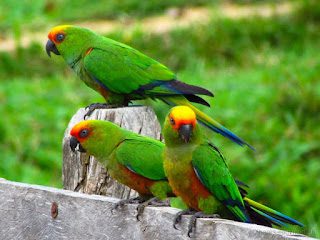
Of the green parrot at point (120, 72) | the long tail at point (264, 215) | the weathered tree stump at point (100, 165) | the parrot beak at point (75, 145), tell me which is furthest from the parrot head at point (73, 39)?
the long tail at point (264, 215)

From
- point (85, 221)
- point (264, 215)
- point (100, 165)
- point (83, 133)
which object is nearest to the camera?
point (85, 221)

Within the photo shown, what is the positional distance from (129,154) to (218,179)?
0.36m

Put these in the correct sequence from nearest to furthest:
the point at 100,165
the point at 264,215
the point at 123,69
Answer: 1. the point at 264,215
2. the point at 100,165
3. the point at 123,69

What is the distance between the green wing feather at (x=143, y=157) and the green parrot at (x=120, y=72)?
705mm

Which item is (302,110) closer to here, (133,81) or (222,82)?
(222,82)

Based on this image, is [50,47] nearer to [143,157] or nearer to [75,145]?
[75,145]

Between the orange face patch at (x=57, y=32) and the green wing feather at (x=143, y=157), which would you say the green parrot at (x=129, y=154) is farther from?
the orange face patch at (x=57, y=32)

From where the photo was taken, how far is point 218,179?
3158 millimetres

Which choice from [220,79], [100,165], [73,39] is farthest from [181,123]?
[220,79]

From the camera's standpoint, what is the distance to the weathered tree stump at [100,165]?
11.3 ft

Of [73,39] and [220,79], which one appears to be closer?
[73,39]

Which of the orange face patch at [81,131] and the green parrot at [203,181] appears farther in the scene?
the orange face patch at [81,131]

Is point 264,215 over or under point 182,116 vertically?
under

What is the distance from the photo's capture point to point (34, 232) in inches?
119
